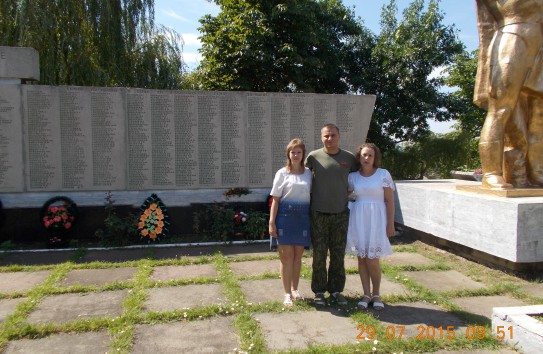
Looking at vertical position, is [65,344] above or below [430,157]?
below

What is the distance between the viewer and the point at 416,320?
3527 millimetres

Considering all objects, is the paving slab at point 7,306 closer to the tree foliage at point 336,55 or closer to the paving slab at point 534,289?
the paving slab at point 534,289

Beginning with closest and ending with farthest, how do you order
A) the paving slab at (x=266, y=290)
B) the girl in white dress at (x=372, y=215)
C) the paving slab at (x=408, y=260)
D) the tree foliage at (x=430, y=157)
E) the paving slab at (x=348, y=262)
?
the girl in white dress at (x=372, y=215) < the paving slab at (x=266, y=290) < the paving slab at (x=348, y=262) < the paving slab at (x=408, y=260) < the tree foliage at (x=430, y=157)

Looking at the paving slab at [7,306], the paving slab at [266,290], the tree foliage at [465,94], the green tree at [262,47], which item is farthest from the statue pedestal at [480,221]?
the tree foliage at [465,94]

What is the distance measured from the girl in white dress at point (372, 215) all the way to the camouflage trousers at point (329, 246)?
0.10m

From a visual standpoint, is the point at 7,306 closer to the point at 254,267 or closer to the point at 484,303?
the point at 254,267

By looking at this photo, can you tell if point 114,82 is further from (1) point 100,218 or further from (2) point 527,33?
(2) point 527,33

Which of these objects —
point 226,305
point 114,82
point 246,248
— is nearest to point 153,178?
point 246,248

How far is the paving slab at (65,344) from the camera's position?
2.94m

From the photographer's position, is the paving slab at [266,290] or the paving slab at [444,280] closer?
the paving slab at [266,290]

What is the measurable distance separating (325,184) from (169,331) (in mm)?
1785

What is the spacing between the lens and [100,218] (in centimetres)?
671

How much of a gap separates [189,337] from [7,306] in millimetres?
1881
